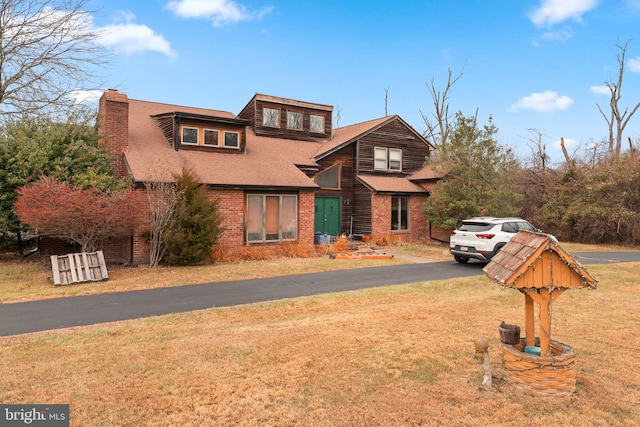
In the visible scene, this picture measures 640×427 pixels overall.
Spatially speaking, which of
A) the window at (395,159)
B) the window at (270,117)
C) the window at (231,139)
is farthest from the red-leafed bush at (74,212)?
the window at (395,159)

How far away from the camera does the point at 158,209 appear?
1277cm

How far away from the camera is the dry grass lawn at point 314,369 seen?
388 centimetres

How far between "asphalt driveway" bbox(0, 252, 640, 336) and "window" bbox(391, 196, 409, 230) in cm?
863

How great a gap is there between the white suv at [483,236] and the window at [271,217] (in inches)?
269

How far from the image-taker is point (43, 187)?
11109 millimetres

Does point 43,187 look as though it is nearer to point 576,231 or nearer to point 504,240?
point 504,240

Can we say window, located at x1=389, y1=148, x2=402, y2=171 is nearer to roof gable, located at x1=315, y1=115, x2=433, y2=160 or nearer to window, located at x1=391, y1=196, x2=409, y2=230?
roof gable, located at x1=315, y1=115, x2=433, y2=160

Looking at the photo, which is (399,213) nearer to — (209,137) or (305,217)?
(305,217)

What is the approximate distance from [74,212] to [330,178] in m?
13.1

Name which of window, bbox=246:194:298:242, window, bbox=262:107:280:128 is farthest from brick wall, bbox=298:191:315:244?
window, bbox=262:107:280:128

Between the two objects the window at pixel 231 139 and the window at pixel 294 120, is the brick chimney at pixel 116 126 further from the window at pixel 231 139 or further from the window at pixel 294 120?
the window at pixel 294 120

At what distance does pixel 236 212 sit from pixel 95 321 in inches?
349

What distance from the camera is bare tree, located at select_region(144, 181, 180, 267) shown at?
12.8 meters

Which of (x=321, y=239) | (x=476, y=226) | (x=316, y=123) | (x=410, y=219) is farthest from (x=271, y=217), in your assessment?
(x=316, y=123)
